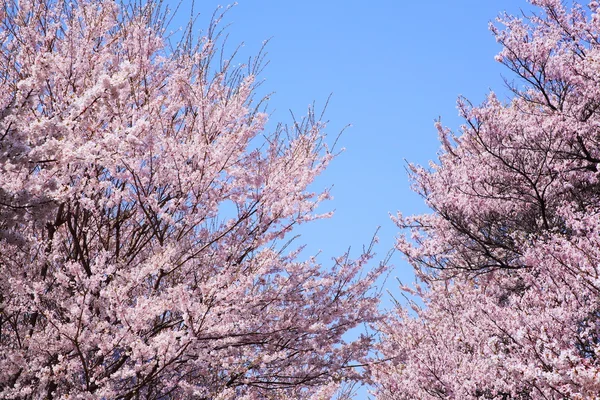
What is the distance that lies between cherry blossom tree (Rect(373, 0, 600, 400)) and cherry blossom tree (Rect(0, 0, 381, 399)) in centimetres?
240

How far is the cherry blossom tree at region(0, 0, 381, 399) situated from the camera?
5.13m

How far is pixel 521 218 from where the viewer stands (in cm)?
1130

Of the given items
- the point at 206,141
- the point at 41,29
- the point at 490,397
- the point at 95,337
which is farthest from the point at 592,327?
the point at 41,29

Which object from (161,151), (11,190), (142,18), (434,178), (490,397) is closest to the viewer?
(11,190)

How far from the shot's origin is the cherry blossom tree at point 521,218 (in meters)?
8.20

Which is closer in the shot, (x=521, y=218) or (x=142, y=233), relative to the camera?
(x=142, y=233)

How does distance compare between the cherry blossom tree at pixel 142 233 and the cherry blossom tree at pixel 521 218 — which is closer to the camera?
the cherry blossom tree at pixel 142 233

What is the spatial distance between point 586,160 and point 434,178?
2971mm

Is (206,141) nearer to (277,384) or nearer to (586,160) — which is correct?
(277,384)

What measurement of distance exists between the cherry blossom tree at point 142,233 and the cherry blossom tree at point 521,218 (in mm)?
2402

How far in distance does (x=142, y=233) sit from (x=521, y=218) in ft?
25.9

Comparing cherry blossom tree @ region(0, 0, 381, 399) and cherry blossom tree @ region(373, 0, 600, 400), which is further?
cherry blossom tree @ region(373, 0, 600, 400)

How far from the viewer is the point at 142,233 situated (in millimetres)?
6926

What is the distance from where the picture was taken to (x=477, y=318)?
1079 centimetres
